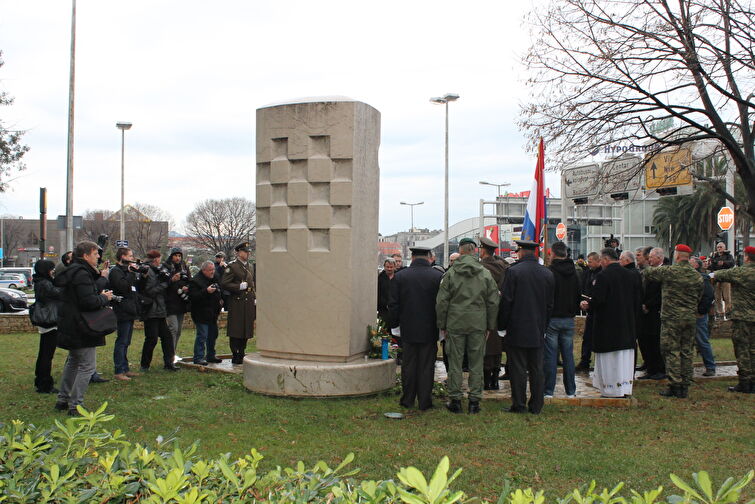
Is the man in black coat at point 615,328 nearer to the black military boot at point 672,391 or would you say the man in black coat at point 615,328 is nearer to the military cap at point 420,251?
the black military boot at point 672,391

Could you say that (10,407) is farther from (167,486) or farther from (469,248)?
(167,486)

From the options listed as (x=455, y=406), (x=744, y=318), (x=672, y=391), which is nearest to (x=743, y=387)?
(x=744, y=318)

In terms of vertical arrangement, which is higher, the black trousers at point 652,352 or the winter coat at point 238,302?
the winter coat at point 238,302

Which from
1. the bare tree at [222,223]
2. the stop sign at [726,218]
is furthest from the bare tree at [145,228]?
the stop sign at [726,218]

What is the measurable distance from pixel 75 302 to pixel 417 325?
3.84 metres

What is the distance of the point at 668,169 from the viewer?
534 inches

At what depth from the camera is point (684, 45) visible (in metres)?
10.8

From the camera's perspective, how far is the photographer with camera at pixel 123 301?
949 cm

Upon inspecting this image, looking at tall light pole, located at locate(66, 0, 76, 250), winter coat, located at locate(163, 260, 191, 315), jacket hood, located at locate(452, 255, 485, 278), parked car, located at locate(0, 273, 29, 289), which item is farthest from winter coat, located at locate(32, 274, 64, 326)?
parked car, located at locate(0, 273, 29, 289)

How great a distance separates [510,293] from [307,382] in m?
2.66

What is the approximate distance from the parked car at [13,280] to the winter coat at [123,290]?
31093mm

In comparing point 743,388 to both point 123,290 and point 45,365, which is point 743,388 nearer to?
point 123,290

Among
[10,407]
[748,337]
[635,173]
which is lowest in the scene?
[10,407]

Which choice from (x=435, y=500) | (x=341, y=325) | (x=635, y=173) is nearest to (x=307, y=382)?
(x=341, y=325)
